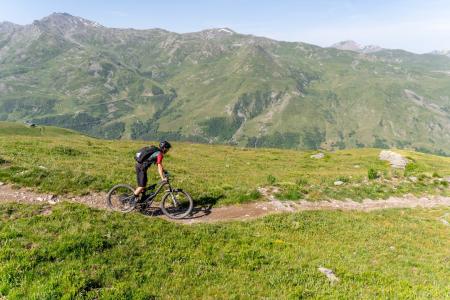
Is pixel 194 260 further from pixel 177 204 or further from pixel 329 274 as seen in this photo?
pixel 177 204

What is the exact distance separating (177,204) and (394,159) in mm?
57064

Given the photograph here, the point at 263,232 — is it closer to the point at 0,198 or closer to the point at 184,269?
the point at 184,269

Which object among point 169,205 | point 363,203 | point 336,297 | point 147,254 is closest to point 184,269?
point 147,254

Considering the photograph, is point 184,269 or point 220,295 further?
point 184,269

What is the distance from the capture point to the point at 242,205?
2178 centimetres

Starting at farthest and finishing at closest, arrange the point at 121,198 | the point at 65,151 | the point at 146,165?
the point at 65,151 → the point at 121,198 → the point at 146,165

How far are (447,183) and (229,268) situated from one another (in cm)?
3668

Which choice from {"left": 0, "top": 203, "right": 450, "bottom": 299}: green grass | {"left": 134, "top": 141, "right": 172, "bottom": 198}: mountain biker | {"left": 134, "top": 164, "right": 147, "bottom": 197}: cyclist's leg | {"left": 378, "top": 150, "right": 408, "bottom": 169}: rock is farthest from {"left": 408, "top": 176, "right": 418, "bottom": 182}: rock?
{"left": 134, "top": 164, "right": 147, "bottom": 197}: cyclist's leg

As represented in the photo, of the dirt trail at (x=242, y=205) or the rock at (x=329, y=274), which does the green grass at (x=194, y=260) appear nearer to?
the rock at (x=329, y=274)

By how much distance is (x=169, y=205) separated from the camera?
64.9ft

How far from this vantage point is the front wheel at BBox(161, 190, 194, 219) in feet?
60.1

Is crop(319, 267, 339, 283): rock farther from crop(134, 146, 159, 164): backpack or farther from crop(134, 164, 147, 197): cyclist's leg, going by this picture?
crop(134, 146, 159, 164): backpack

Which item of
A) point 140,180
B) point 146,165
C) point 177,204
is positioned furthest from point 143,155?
point 177,204

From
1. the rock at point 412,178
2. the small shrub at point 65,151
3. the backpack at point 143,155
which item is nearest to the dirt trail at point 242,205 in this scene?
the backpack at point 143,155
